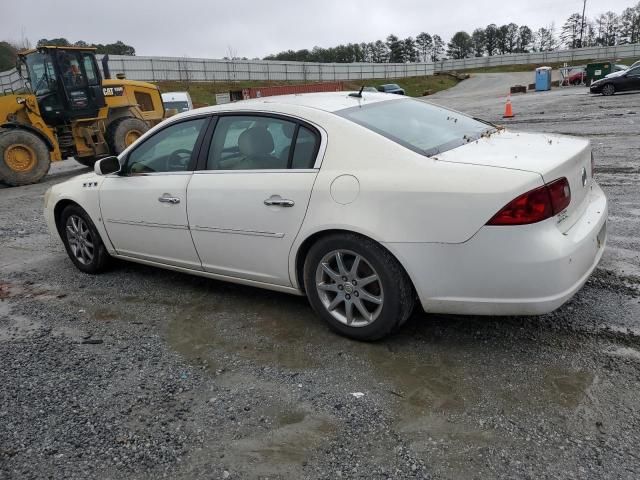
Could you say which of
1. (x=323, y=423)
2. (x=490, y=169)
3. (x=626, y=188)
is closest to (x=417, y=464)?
(x=323, y=423)

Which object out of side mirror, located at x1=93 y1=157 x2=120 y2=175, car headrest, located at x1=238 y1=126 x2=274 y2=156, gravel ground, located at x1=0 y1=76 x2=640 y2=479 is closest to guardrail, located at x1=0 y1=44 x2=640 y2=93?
side mirror, located at x1=93 y1=157 x2=120 y2=175

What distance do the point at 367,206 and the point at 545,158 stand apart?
1.03 metres

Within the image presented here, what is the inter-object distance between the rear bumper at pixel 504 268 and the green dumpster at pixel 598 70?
39829mm

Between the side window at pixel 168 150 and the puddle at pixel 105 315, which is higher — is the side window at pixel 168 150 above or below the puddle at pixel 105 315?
above

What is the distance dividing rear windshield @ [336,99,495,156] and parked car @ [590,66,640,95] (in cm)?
2566

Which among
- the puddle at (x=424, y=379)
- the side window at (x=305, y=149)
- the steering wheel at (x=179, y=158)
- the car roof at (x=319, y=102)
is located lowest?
the puddle at (x=424, y=379)

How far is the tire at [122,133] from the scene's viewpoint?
43.5ft

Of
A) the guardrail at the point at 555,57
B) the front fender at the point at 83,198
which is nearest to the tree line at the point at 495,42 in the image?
the guardrail at the point at 555,57

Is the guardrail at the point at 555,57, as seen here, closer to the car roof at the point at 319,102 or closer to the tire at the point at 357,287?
the car roof at the point at 319,102

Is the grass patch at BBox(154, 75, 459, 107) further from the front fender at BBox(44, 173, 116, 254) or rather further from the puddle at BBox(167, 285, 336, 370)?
the puddle at BBox(167, 285, 336, 370)

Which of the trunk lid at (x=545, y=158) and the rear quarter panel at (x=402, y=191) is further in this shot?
the trunk lid at (x=545, y=158)

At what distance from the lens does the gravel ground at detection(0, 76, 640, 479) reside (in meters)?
2.41

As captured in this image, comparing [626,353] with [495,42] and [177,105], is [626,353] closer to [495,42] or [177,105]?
[177,105]

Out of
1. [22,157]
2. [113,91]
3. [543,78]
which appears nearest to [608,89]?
[543,78]
